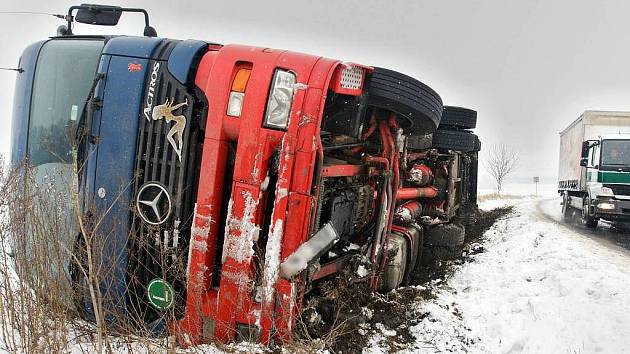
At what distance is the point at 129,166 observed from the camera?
3.18 metres

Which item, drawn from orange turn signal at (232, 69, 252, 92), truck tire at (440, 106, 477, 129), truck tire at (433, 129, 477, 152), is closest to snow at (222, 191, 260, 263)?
orange turn signal at (232, 69, 252, 92)

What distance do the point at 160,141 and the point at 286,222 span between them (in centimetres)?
95

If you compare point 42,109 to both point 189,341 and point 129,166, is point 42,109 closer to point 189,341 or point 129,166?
point 129,166

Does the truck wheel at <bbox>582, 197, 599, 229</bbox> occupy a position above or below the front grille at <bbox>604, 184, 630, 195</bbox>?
below

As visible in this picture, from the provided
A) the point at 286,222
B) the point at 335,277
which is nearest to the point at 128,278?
the point at 286,222

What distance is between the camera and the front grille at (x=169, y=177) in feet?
10.0

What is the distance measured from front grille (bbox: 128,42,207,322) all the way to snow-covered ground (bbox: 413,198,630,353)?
1695 mm

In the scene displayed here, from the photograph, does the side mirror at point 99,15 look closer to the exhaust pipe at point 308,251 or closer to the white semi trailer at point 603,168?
the exhaust pipe at point 308,251

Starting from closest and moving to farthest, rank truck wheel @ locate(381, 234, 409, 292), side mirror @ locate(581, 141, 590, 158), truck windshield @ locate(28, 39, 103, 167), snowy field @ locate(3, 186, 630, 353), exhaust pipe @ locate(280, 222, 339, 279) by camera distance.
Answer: exhaust pipe @ locate(280, 222, 339, 279)
snowy field @ locate(3, 186, 630, 353)
truck windshield @ locate(28, 39, 103, 167)
truck wheel @ locate(381, 234, 409, 292)
side mirror @ locate(581, 141, 590, 158)

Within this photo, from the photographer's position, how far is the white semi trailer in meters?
10.5

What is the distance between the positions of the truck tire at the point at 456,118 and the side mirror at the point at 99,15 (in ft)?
14.6

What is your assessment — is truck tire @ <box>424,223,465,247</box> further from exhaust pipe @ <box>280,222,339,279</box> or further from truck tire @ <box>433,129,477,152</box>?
exhaust pipe @ <box>280,222,339,279</box>

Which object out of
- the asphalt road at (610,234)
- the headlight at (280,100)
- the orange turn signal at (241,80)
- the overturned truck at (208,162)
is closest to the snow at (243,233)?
the overturned truck at (208,162)

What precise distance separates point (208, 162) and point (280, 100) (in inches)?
21.5
